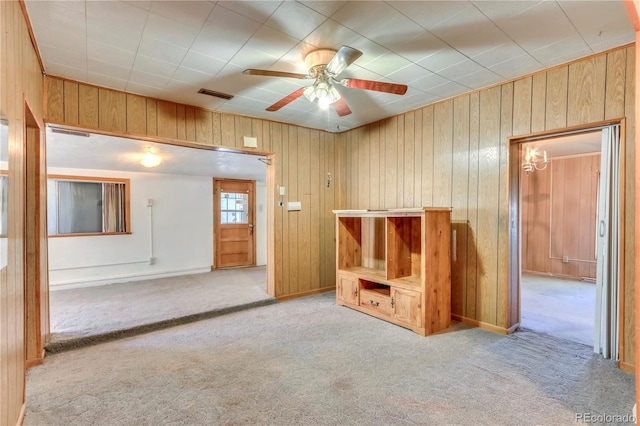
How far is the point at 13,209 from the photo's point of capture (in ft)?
5.05

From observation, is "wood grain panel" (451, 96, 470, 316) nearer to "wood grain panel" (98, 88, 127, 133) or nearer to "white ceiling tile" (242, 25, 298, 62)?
"white ceiling tile" (242, 25, 298, 62)

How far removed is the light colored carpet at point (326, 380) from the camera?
1810 mm

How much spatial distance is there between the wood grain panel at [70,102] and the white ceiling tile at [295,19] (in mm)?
2102

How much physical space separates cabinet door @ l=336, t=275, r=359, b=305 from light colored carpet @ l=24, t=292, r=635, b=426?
632mm

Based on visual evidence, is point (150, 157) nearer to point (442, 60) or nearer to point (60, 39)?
point (60, 39)

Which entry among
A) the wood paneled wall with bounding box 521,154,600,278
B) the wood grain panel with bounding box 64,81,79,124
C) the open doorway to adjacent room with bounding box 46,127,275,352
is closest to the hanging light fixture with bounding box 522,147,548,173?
the wood paneled wall with bounding box 521,154,600,278

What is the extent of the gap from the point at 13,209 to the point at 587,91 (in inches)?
159

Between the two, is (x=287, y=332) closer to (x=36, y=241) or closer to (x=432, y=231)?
(x=432, y=231)

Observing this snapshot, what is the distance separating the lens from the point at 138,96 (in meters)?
3.12

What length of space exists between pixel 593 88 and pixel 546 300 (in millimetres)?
2987

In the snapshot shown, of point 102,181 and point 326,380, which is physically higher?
point 102,181

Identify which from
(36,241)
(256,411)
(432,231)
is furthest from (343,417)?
(36,241)

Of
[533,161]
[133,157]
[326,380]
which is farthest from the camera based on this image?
[533,161]

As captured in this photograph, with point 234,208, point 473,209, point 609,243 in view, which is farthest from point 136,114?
point 609,243
